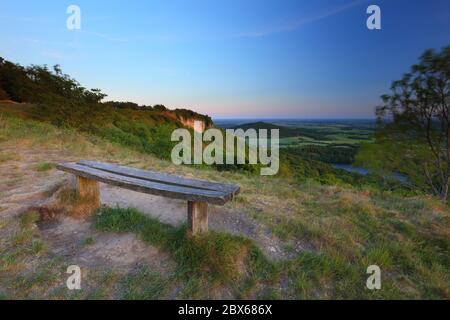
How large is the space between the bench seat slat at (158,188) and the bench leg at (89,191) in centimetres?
15

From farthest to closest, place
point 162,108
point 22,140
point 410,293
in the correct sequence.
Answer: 1. point 162,108
2. point 22,140
3. point 410,293

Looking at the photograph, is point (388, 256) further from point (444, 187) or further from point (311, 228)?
point (444, 187)

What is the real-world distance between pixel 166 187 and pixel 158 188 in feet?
0.27

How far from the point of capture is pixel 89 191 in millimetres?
3590

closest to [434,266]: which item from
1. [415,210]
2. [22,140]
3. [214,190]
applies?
[415,210]

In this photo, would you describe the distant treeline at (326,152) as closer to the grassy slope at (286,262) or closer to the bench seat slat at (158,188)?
the grassy slope at (286,262)

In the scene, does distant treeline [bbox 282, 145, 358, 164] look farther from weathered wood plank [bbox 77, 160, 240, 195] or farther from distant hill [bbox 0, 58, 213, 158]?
weathered wood plank [bbox 77, 160, 240, 195]

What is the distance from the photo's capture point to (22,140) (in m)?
8.30

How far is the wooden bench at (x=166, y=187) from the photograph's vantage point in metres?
2.54
